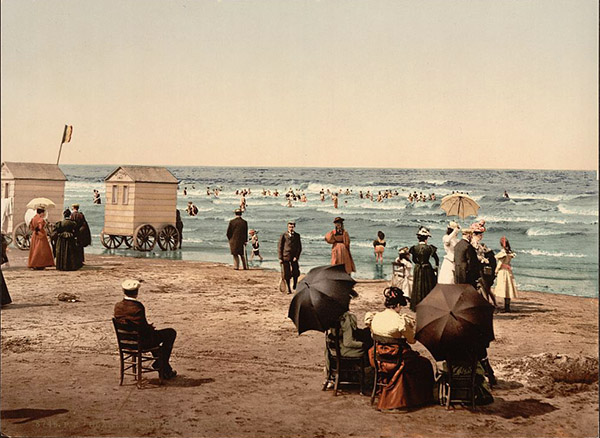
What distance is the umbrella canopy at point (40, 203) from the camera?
17.6m

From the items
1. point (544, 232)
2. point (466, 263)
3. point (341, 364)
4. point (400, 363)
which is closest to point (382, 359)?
point (400, 363)

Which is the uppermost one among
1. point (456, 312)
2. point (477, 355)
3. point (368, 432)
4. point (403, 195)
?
point (403, 195)

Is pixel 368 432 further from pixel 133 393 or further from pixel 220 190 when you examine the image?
pixel 220 190

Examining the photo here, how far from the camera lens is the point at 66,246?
16.8 metres

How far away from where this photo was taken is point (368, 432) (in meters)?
7.10

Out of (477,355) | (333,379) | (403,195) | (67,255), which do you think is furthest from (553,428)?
(403,195)

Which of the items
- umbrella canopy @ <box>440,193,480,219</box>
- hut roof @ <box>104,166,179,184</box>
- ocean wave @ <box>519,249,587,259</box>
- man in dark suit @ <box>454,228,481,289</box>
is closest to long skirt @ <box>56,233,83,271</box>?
hut roof @ <box>104,166,179,184</box>

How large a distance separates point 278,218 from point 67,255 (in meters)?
28.2

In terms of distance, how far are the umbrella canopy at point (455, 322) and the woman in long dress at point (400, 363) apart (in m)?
0.22

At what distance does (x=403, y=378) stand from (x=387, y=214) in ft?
127

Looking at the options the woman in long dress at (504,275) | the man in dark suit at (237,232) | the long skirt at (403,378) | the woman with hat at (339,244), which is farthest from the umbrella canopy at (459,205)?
the long skirt at (403,378)

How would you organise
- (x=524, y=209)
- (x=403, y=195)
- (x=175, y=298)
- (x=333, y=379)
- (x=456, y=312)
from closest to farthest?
1. (x=456, y=312)
2. (x=333, y=379)
3. (x=175, y=298)
4. (x=524, y=209)
5. (x=403, y=195)

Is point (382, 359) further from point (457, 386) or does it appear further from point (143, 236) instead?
point (143, 236)

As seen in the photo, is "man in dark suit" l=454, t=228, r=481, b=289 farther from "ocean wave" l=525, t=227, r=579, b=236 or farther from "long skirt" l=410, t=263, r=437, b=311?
"ocean wave" l=525, t=227, r=579, b=236
